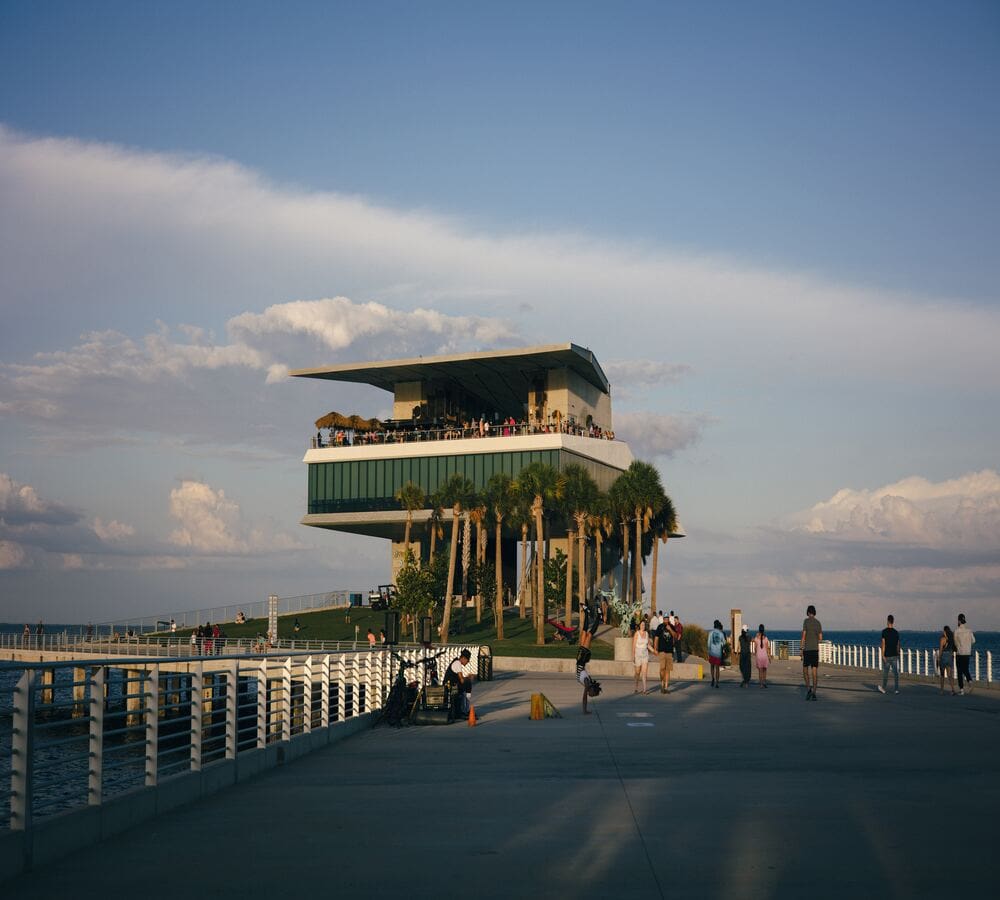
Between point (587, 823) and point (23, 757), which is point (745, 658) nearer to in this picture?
point (587, 823)

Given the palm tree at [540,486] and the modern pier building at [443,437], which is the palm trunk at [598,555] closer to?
the palm tree at [540,486]

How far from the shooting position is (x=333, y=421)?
4279 inches

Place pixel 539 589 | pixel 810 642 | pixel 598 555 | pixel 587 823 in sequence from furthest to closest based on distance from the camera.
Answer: pixel 598 555, pixel 539 589, pixel 810 642, pixel 587 823

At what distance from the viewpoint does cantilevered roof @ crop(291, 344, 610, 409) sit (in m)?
100

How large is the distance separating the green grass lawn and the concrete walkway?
4734 centimetres

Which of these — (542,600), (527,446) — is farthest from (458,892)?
(527,446)

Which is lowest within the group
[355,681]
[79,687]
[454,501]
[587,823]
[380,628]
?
[380,628]

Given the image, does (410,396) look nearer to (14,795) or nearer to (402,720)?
(402,720)

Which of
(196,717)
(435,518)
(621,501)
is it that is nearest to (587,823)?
(196,717)

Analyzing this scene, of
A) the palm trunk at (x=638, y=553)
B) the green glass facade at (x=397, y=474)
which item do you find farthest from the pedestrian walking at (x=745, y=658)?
the green glass facade at (x=397, y=474)

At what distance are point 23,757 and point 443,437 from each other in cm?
9513

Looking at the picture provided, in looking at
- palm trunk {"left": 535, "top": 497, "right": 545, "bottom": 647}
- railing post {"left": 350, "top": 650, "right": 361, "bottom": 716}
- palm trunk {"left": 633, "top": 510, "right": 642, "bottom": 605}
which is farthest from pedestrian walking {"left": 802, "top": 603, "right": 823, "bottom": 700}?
palm trunk {"left": 633, "top": 510, "right": 642, "bottom": 605}

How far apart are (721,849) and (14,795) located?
16.5 ft

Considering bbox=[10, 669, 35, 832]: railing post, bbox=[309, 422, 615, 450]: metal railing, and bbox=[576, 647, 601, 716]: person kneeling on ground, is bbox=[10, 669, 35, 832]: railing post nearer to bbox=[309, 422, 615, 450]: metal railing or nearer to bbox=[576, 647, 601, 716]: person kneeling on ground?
bbox=[576, 647, 601, 716]: person kneeling on ground
